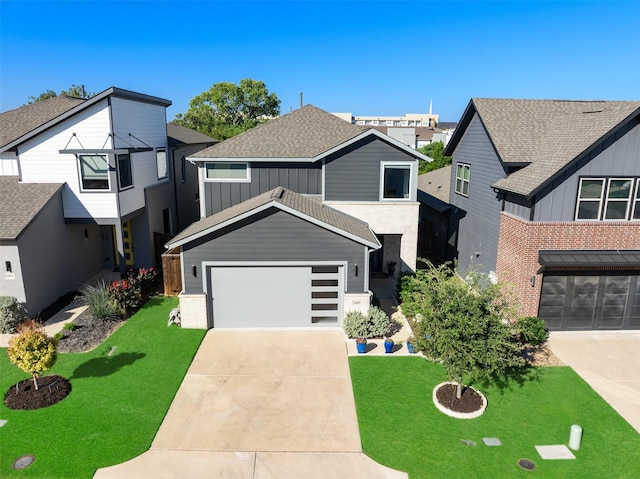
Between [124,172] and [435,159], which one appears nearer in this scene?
[124,172]

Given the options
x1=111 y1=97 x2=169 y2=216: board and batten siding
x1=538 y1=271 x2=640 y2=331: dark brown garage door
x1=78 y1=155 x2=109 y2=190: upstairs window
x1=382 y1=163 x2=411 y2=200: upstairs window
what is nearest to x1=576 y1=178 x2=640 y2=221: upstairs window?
x1=538 y1=271 x2=640 y2=331: dark brown garage door

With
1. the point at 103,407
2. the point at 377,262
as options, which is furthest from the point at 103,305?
the point at 377,262

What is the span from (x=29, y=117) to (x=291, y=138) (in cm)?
1245

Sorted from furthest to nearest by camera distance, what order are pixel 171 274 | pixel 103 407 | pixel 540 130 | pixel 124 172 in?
1. pixel 124 172
2. pixel 171 274
3. pixel 540 130
4. pixel 103 407

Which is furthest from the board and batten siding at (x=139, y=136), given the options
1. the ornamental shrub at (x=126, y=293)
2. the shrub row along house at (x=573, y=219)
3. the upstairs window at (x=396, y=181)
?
the shrub row along house at (x=573, y=219)

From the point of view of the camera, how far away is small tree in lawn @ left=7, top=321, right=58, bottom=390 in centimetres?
1148

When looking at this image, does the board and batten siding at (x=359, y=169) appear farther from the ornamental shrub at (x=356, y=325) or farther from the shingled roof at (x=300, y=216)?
the ornamental shrub at (x=356, y=325)

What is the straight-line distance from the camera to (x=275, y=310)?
16.4 m

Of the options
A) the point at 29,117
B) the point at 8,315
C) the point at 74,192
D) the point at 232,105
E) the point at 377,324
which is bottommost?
the point at 377,324

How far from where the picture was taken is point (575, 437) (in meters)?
10.2

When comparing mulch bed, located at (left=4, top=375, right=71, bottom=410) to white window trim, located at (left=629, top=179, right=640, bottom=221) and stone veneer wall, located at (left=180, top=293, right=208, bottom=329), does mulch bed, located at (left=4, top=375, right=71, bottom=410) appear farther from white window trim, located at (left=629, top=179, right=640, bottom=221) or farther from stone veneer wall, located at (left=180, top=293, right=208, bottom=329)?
white window trim, located at (left=629, top=179, right=640, bottom=221)

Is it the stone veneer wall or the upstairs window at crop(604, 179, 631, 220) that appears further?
the stone veneer wall

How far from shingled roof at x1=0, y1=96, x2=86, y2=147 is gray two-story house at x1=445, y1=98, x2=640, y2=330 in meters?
18.7

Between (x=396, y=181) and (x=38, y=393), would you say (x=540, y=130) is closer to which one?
(x=396, y=181)
